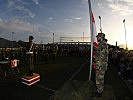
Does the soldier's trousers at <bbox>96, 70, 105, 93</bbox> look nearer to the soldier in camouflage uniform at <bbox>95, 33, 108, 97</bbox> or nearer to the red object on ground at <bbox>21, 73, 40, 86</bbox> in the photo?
the soldier in camouflage uniform at <bbox>95, 33, 108, 97</bbox>

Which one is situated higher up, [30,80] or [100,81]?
[100,81]

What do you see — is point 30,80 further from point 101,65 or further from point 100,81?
point 101,65

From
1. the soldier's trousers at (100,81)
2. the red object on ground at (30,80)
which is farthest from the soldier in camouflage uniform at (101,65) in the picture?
the red object on ground at (30,80)

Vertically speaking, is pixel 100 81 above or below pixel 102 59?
below

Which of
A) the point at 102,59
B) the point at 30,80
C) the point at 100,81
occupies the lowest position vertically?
the point at 30,80

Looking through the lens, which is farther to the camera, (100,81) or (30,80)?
(30,80)

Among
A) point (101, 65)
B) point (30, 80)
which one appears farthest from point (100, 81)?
point (30, 80)

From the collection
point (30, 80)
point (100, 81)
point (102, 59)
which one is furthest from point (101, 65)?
point (30, 80)

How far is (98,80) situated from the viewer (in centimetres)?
326

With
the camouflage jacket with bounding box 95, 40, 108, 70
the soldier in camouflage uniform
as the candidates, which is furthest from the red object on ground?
the camouflage jacket with bounding box 95, 40, 108, 70

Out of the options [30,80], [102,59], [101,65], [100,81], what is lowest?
[30,80]

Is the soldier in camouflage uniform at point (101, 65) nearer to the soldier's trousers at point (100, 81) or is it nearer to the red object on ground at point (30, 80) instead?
the soldier's trousers at point (100, 81)

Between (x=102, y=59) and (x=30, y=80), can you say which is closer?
(x=102, y=59)

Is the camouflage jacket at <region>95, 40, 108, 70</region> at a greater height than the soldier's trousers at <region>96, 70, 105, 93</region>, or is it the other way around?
the camouflage jacket at <region>95, 40, 108, 70</region>
